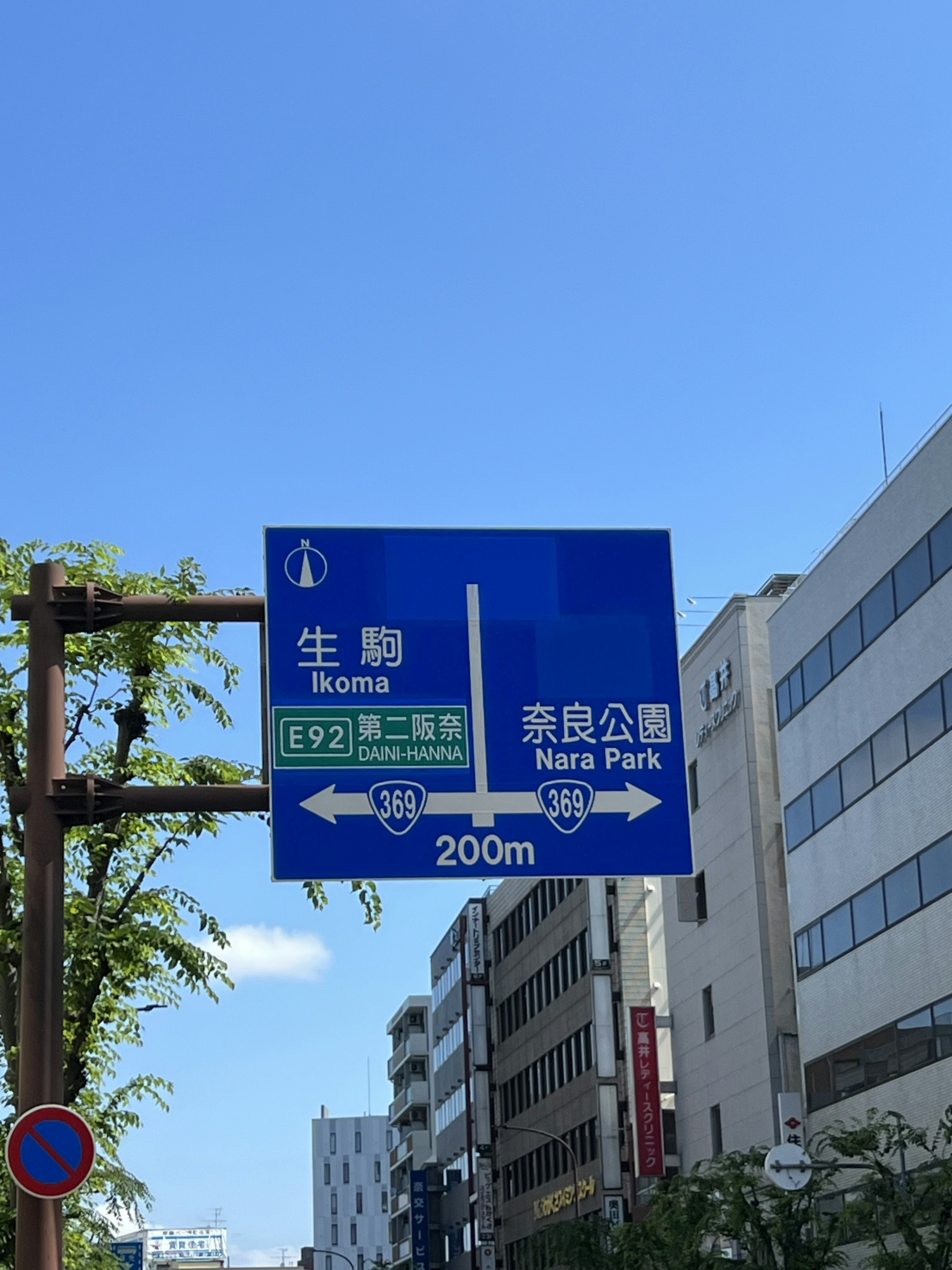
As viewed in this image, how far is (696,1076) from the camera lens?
5741 cm

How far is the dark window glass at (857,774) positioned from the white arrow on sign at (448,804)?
1308 inches

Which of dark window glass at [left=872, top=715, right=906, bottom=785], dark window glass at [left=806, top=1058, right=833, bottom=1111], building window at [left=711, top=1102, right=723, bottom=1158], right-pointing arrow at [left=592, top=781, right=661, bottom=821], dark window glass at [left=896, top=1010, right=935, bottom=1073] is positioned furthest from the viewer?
building window at [left=711, top=1102, right=723, bottom=1158]

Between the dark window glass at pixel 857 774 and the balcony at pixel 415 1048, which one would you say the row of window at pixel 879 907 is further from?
the balcony at pixel 415 1048

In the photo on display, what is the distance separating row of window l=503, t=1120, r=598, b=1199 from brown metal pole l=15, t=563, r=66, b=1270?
2294 inches

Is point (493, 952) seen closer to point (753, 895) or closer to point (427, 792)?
point (753, 895)

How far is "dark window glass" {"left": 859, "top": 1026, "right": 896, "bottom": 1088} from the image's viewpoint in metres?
42.1

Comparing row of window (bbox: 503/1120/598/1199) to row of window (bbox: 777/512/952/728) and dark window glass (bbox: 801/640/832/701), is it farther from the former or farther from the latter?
dark window glass (bbox: 801/640/832/701)

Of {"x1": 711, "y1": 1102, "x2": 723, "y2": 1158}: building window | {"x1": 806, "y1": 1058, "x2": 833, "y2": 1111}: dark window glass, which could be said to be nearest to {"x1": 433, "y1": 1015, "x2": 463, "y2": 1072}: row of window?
{"x1": 711, "y1": 1102, "x2": 723, "y2": 1158}: building window

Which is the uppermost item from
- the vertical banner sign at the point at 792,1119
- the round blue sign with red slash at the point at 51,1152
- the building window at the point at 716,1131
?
the building window at the point at 716,1131

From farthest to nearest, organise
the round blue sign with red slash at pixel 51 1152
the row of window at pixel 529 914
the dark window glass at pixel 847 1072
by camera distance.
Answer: the row of window at pixel 529 914, the dark window glass at pixel 847 1072, the round blue sign with red slash at pixel 51 1152

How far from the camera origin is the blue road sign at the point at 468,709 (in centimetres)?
1113

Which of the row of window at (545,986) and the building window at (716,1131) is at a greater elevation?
the row of window at (545,986)

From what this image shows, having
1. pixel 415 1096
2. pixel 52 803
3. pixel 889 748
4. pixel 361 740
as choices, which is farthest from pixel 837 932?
pixel 415 1096

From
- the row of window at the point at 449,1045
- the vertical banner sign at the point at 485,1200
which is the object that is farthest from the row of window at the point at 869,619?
the row of window at the point at 449,1045
